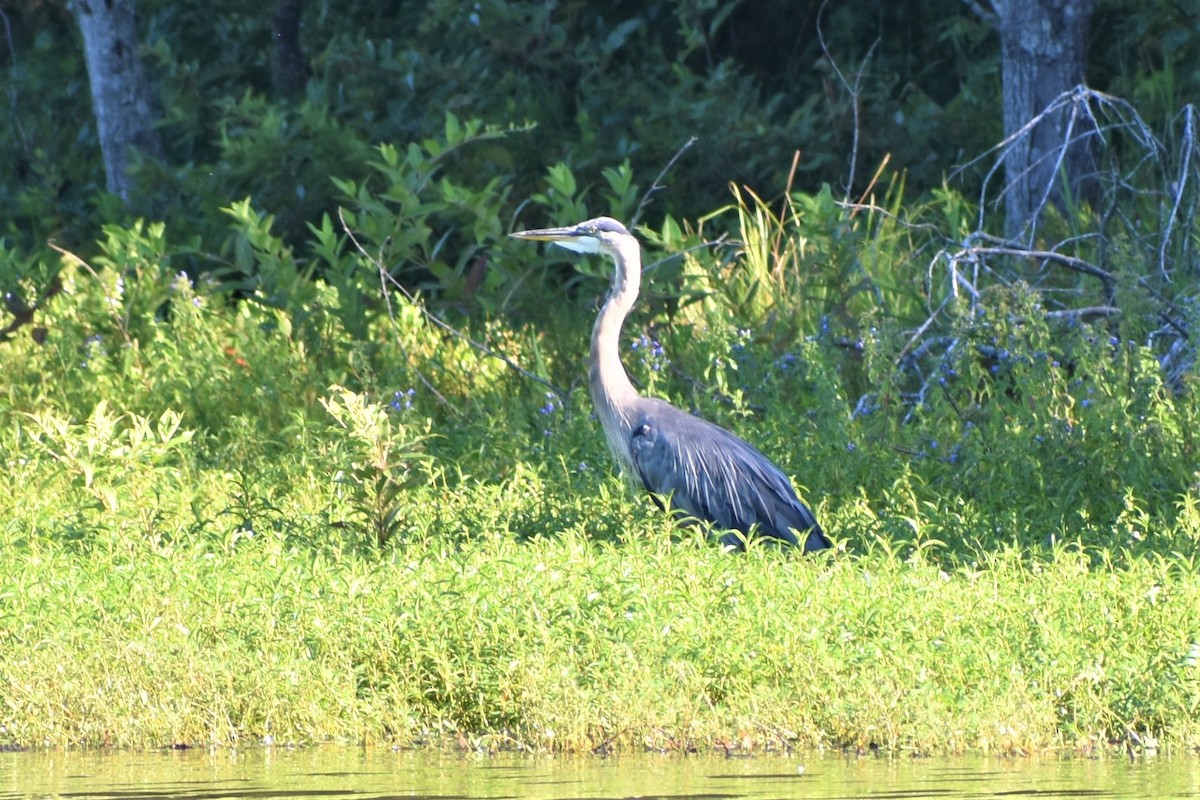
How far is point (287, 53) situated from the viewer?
13.4 meters

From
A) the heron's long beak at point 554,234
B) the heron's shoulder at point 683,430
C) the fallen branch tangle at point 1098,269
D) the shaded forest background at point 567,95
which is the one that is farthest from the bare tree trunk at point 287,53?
the heron's shoulder at point 683,430

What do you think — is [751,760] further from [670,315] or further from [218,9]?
[218,9]

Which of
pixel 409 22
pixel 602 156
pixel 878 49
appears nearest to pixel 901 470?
pixel 602 156

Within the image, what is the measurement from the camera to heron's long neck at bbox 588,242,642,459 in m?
7.16

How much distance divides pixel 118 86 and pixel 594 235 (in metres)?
5.28

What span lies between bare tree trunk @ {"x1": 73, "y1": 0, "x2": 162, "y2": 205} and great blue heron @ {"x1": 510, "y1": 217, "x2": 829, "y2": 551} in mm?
5336

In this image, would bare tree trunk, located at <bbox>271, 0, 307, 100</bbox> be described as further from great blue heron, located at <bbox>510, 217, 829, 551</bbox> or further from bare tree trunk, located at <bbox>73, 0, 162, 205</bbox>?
great blue heron, located at <bbox>510, 217, 829, 551</bbox>

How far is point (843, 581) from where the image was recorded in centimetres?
555

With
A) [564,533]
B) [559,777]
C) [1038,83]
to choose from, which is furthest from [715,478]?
[1038,83]

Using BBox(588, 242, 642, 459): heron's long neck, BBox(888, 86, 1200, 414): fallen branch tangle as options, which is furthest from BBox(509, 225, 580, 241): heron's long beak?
BBox(888, 86, 1200, 414): fallen branch tangle

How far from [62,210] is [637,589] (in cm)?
947

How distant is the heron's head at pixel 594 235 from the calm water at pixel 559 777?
11.0ft

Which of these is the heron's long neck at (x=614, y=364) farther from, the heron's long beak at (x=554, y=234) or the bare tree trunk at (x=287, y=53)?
the bare tree trunk at (x=287, y=53)

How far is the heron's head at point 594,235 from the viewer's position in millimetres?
7668
